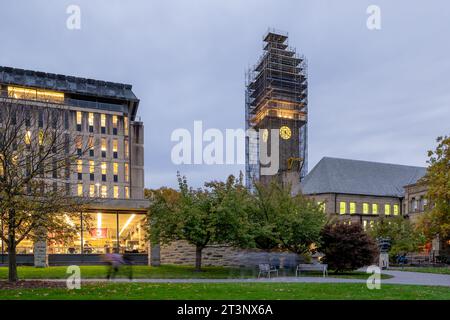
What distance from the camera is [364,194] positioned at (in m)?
75.2

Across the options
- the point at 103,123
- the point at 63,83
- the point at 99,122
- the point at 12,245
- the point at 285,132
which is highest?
the point at 63,83

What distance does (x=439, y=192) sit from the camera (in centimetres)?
3027

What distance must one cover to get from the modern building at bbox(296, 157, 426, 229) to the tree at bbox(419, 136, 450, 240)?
39.5 metres

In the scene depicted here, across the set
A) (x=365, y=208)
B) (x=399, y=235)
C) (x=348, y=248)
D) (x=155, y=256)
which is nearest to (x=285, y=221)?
(x=348, y=248)

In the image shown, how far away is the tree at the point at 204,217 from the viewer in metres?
26.4

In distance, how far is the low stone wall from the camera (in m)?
29.3

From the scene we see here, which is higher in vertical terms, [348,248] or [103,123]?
[103,123]

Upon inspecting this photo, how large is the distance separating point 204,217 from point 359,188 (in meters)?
54.7

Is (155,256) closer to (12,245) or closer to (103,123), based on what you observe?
(12,245)

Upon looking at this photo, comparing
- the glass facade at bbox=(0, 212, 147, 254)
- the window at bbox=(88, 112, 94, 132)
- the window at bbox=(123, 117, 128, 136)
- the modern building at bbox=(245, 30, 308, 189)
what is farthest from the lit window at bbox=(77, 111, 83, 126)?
the glass facade at bbox=(0, 212, 147, 254)

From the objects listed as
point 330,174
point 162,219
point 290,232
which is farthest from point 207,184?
point 330,174

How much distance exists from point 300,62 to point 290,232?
68448mm

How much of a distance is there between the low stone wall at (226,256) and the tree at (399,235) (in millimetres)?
19724
